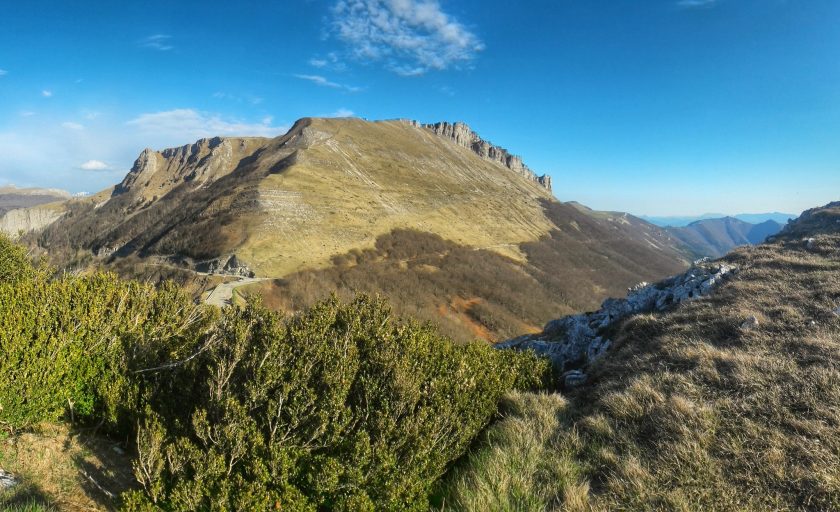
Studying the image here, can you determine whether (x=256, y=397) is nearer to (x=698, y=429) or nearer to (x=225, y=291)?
(x=698, y=429)

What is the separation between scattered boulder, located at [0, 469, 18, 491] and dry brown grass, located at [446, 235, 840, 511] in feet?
31.1

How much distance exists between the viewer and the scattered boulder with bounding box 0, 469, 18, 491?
7874 millimetres

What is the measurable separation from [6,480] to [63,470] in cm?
101

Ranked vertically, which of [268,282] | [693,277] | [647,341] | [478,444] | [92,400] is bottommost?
[268,282]

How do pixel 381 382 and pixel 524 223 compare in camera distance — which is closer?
pixel 381 382

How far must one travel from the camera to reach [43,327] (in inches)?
416

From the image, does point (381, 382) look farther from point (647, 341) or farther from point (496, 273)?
point (496, 273)

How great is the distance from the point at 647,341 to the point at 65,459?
19.9 meters

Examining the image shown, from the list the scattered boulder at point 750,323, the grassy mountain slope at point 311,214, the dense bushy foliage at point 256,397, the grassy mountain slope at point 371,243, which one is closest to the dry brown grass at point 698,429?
the scattered boulder at point 750,323

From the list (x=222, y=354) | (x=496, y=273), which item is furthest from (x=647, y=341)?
(x=496, y=273)

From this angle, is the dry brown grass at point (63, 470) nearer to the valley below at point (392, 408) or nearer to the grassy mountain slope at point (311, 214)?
the valley below at point (392, 408)

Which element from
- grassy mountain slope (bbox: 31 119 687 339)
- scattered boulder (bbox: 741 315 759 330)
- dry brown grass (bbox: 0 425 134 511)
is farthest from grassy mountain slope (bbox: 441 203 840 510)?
grassy mountain slope (bbox: 31 119 687 339)

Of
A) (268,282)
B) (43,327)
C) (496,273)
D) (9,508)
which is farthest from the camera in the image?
(496,273)

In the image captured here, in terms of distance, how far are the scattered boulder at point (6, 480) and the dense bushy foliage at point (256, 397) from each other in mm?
1696
